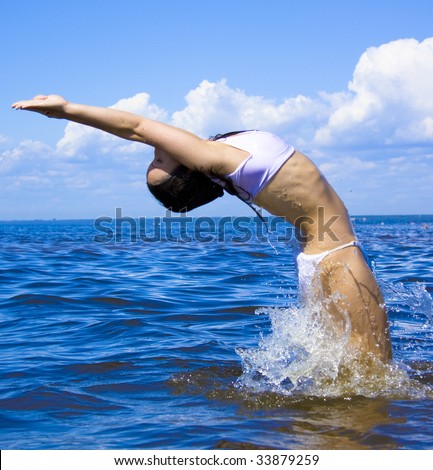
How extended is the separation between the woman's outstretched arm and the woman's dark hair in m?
0.15

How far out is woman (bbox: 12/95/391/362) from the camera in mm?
4547

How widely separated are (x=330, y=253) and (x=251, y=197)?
2.45 ft

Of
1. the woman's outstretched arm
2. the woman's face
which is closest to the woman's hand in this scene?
the woman's outstretched arm

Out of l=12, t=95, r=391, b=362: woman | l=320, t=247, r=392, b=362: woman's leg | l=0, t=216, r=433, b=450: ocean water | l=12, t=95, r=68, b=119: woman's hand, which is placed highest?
l=12, t=95, r=68, b=119: woman's hand

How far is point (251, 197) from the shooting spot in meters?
4.76

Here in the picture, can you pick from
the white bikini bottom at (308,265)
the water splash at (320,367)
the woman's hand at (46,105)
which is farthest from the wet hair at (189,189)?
the water splash at (320,367)

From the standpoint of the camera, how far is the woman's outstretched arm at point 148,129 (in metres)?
4.52

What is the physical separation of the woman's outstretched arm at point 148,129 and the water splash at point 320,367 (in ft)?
5.13

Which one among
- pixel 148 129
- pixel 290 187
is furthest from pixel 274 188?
pixel 148 129

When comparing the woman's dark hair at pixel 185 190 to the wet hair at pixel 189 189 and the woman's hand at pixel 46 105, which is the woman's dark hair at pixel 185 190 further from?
the woman's hand at pixel 46 105

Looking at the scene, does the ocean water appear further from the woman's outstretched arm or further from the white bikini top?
the woman's outstretched arm

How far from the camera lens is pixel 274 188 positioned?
467 cm

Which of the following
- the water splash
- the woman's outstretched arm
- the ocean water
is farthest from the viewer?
the water splash

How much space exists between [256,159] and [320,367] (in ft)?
6.75
